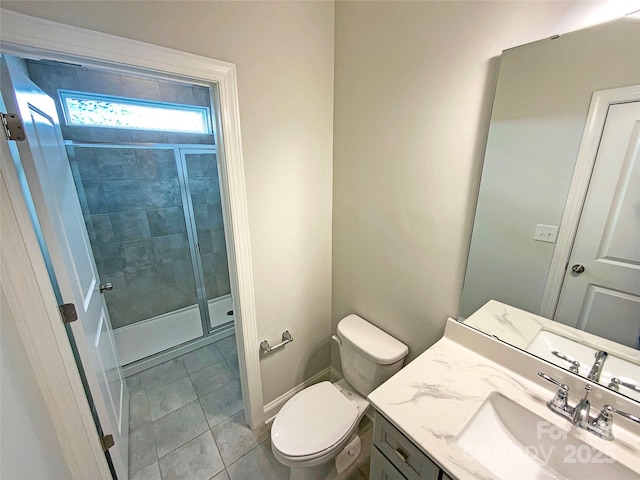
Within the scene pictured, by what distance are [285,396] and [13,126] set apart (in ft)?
6.26

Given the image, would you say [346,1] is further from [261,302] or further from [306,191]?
[261,302]

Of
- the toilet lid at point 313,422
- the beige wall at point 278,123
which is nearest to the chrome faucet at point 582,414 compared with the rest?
the toilet lid at point 313,422

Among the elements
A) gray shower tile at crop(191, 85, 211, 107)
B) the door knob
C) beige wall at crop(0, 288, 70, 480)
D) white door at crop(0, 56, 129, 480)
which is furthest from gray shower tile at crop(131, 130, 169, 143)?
the door knob

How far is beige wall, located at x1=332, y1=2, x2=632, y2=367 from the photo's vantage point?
94cm

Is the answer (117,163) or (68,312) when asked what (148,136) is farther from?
(68,312)

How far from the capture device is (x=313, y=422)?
4.13ft

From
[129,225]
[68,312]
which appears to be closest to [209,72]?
[68,312]

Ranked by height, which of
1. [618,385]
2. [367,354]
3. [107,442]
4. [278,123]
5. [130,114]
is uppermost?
[130,114]

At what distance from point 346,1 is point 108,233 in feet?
7.67

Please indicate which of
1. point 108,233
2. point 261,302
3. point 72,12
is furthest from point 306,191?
point 108,233

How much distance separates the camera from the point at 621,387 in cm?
80

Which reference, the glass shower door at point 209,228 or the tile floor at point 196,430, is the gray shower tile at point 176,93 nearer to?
the glass shower door at point 209,228

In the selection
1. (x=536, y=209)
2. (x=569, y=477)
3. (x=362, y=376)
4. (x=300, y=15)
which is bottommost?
(x=362, y=376)

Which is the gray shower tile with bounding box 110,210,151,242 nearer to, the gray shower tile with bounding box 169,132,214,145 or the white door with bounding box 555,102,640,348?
the gray shower tile with bounding box 169,132,214,145
